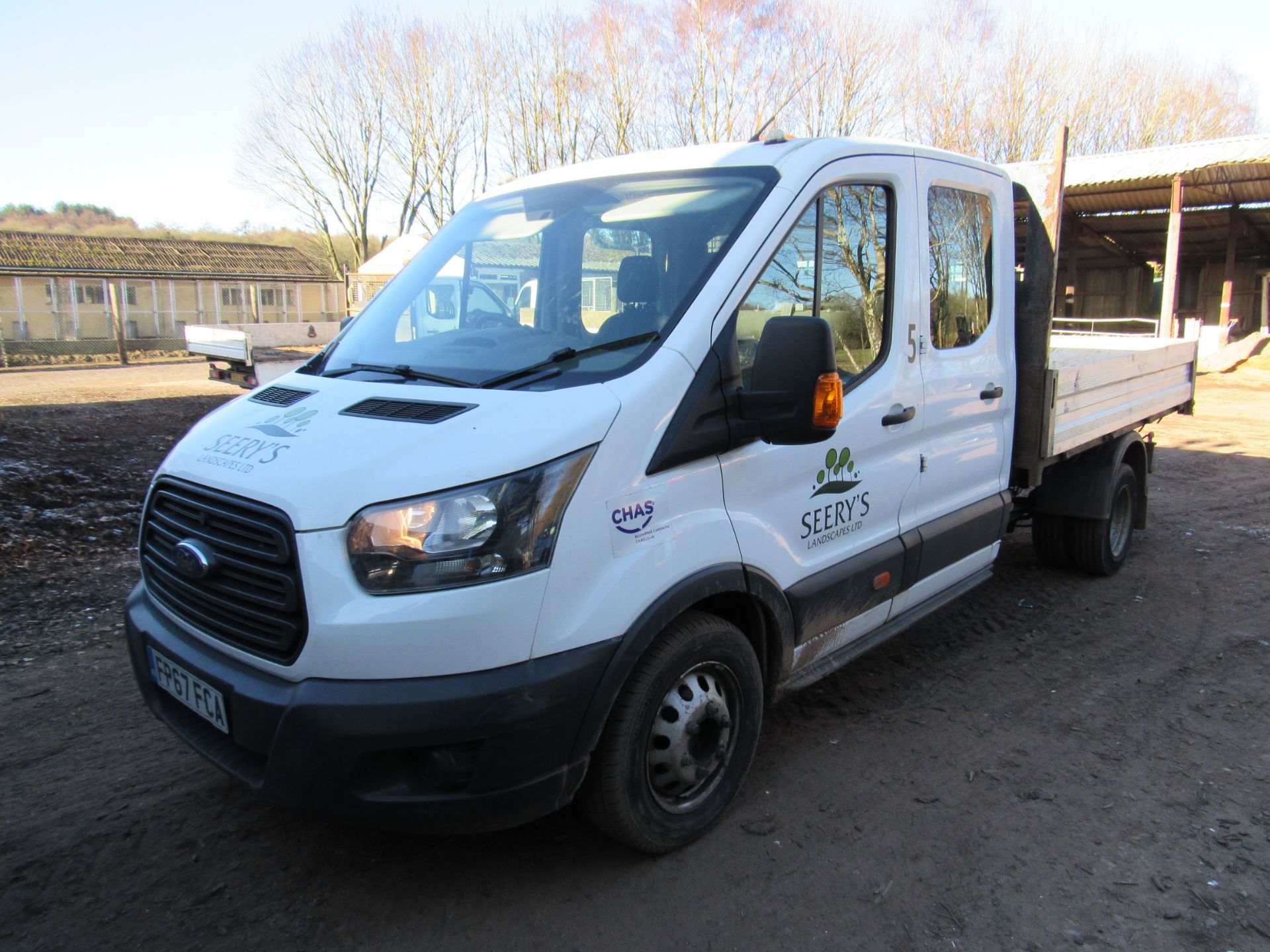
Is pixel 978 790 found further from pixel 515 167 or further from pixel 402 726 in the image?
pixel 515 167

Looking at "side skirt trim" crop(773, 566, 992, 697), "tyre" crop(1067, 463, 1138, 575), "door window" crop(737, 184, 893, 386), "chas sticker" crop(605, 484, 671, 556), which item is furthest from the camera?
"tyre" crop(1067, 463, 1138, 575)

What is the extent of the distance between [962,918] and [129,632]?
2825mm

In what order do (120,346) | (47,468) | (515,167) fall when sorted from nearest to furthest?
(47,468), (120,346), (515,167)

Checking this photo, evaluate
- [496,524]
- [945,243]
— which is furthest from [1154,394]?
[496,524]

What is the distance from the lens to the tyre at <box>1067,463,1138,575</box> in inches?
224

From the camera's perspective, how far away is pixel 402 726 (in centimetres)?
225

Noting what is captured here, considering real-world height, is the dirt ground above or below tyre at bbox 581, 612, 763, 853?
below

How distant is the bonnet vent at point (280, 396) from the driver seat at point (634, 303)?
1.01 metres

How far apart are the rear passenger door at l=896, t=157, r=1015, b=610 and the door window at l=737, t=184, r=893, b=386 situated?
11.7 inches

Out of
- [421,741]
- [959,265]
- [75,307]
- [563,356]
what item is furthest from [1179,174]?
[75,307]

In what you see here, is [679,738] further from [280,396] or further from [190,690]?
[280,396]

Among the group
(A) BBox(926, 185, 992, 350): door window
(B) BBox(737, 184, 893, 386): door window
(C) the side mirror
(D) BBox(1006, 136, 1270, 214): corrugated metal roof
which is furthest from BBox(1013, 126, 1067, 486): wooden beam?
(D) BBox(1006, 136, 1270, 214): corrugated metal roof

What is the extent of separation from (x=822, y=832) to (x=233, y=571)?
6.95 feet

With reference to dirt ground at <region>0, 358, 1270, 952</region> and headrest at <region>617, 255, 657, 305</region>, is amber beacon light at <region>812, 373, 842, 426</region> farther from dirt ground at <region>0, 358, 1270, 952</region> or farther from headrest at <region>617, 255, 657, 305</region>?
dirt ground at <region>0, 358, 1270, 952</region>
